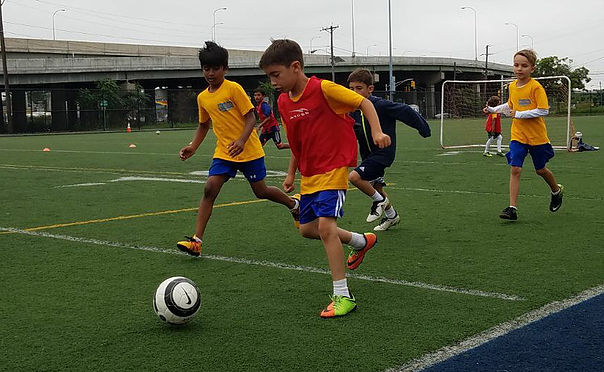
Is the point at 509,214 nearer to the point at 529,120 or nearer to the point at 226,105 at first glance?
the point at 529,120

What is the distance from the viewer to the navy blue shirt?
6973 mm

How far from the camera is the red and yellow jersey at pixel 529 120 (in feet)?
27.5

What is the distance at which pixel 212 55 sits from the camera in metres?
6.69

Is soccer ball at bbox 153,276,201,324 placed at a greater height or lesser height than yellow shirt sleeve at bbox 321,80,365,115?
lesser

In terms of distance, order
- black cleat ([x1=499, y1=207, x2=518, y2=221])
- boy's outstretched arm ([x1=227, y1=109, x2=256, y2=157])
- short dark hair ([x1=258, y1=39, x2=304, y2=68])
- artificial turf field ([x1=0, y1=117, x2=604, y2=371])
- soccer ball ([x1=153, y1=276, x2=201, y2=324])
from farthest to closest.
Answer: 1. black cleat ([x1=499, y1=207, x2=518, y2=221])
2. boy's outstretched arm ([x1=227, y1=109, x2=256, y2=157])
3. short dark hair ([x1=258, y1=39, x2=304, y2=68])
4. soccer ball ([x1=153, y1=276, x2=201, y2=324])
5. artificial turf field ([x1=0, y1=117, x2=604, y2=371])

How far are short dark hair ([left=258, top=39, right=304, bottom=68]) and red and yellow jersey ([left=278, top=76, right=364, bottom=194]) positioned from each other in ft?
0.76

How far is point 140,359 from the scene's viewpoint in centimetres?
394

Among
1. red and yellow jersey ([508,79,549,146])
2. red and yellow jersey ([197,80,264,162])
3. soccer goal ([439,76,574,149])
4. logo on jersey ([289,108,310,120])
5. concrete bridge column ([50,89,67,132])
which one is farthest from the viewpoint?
concrete bridge column ([50,89,67,132])

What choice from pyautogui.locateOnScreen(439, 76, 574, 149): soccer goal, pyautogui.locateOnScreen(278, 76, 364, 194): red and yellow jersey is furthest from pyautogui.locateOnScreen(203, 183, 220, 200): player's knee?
pyautogui.locateOnScreen(439, 76, 574, 149): soccer goal

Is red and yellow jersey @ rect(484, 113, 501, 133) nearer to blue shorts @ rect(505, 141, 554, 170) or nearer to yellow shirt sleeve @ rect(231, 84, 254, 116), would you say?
blue shorts @ rect(505, 141, 554, 170)

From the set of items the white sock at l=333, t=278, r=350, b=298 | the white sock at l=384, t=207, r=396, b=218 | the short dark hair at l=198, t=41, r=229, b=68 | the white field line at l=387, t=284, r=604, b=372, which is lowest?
the white field line at l=387, t=284, r=604, b=372

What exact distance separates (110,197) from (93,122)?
45.6m

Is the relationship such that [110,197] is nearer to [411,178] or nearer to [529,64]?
→ [411,178]

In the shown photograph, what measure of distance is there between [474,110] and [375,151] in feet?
73.2
